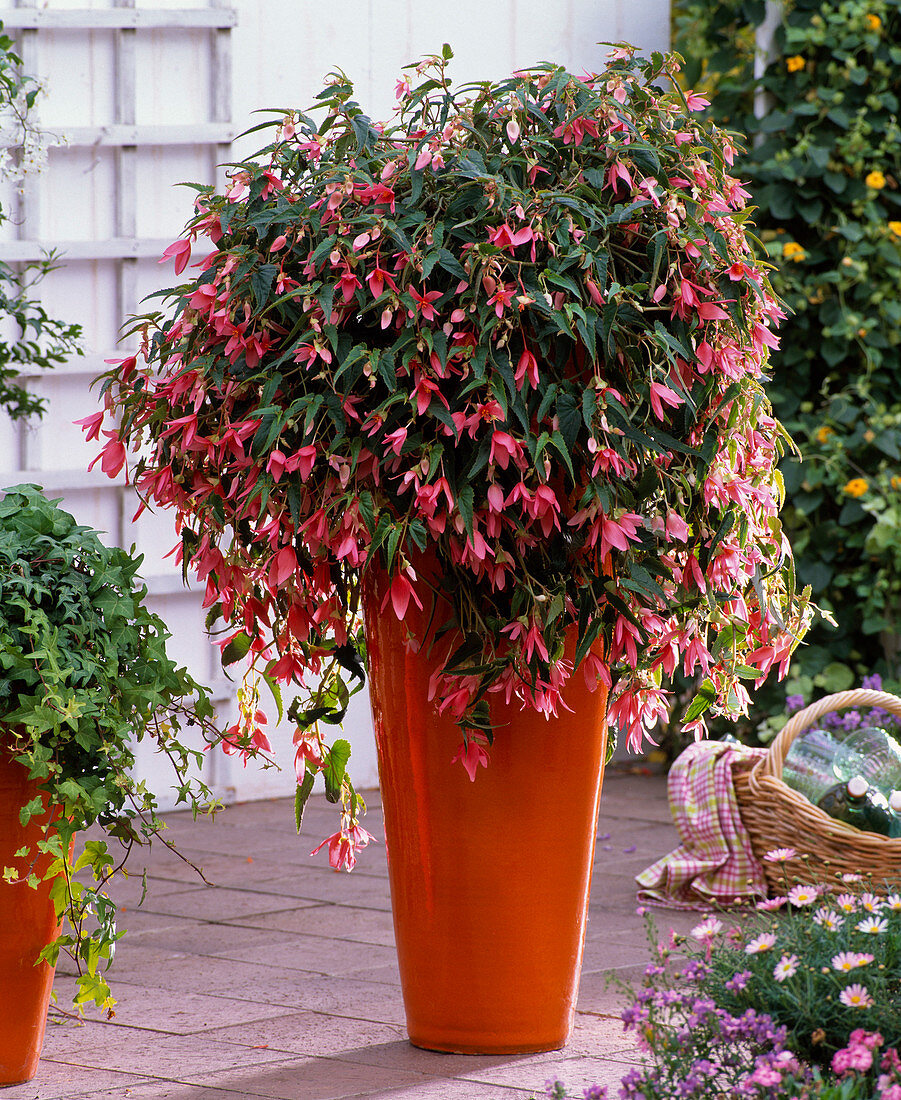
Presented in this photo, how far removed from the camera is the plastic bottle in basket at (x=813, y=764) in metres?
3.79

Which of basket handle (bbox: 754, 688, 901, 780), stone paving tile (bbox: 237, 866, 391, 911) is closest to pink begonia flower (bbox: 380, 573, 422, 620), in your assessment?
basket handle (bbox: 754, 688, 901, 780)

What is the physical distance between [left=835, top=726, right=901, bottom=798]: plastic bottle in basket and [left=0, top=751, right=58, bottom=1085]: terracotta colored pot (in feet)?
6.94

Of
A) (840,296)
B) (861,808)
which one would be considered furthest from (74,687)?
(840,296)

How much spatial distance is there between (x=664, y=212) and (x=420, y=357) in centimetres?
45

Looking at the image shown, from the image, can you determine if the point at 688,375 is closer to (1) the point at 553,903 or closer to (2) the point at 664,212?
(2) the point at 664,212

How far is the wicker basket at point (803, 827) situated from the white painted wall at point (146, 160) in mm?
1940

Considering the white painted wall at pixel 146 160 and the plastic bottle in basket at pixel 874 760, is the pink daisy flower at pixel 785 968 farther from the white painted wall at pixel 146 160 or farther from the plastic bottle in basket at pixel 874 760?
the white painted wall at pixel 146 160

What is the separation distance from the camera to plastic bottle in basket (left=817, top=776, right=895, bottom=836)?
11.9ft

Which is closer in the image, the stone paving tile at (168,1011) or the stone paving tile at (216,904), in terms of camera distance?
the stone paving tile at (168,1011)

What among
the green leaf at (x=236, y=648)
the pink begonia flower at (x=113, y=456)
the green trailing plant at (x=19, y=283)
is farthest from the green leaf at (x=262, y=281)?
the green trailing plant at (x=19, y=283)

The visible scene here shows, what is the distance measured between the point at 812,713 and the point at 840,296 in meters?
2.23

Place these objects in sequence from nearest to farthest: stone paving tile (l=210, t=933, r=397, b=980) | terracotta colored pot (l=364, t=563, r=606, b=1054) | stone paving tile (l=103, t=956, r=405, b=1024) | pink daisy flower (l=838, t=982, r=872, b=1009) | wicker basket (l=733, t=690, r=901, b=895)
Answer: pink daisy flower (l=838, t=982, r=872, b=1009), terracotta colored pot (l=364, t=563, r=606, b=1054), stone paving tile (l=103, t=956, r=405, b=1024), stone paving tile (l=210, t=933, r=397, b=980), wicker basket (l=733, t=690, r=901, b=895)

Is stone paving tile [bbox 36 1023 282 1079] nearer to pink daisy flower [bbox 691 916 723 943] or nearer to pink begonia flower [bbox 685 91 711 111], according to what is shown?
pink daisy flower [bbox 691 916 723 943]

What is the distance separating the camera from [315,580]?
2.48 m
